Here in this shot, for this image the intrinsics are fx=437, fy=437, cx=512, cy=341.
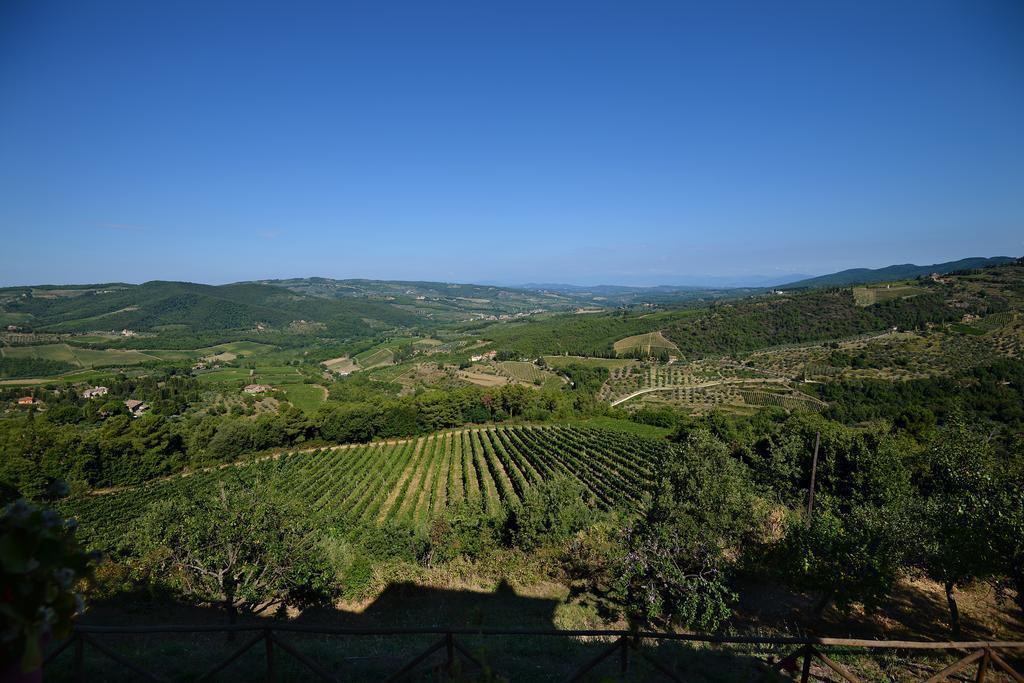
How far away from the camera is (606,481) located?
115 ft

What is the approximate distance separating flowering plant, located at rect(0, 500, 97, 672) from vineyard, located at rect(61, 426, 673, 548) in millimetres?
20557

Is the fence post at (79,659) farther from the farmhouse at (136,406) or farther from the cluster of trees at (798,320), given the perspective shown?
the cluster of trees at (798,320)

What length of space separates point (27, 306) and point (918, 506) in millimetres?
295263

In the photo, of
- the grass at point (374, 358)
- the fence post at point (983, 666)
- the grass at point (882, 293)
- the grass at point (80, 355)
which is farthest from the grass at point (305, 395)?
the grass at point (882, 293)

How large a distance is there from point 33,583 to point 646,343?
439ft

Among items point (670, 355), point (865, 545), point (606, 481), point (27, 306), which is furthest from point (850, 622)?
point (27, 306)

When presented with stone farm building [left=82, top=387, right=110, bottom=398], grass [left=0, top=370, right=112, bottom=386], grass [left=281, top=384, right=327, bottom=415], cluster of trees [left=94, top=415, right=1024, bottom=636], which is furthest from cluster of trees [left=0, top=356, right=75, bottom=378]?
cluster of trees [left=94, top=415, right=1024, bottom=636]

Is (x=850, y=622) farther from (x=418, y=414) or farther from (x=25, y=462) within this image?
(x=25, y=462)

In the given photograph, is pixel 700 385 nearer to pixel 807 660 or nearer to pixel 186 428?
pixel 186 428

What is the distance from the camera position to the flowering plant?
6.56 ft

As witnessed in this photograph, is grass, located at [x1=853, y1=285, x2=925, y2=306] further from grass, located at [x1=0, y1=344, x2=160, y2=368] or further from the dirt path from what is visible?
grass, located at [x1=0, y1=344, x2=160, y2=368]

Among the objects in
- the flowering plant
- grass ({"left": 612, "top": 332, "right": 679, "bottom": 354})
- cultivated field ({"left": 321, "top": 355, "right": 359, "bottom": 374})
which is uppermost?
the flowering plant

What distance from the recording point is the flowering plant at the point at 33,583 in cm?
200

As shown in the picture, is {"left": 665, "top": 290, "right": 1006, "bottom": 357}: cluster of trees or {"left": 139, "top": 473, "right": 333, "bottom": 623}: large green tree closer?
{"left": 139, "top": 473, "right": 333, "bottom": 623}: large green tree
